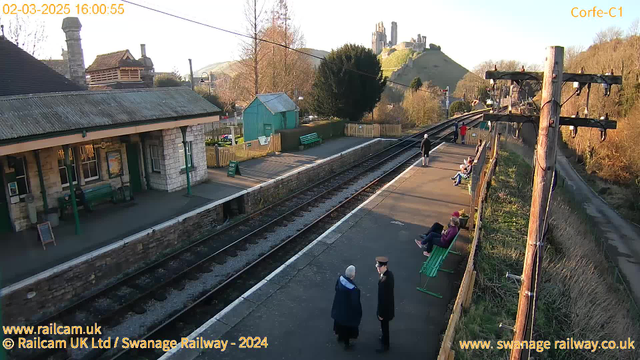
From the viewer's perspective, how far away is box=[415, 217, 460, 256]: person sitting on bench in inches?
330

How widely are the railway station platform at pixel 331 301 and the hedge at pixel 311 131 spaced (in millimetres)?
11509

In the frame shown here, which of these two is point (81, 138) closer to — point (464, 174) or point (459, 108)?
point (464, 174)

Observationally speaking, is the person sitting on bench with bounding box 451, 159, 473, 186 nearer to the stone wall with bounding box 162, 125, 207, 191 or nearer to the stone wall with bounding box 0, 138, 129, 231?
the stone wall with bounding box 162, 125, 207, 191

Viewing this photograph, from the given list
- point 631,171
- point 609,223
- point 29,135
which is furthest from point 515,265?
point 631,171

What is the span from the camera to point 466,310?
6570 millimetres

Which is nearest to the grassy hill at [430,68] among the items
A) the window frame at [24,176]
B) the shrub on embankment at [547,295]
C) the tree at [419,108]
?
the tree at [419,108]

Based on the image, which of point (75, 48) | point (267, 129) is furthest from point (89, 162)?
point (267, 129)

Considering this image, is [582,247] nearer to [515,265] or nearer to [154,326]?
[515,265]

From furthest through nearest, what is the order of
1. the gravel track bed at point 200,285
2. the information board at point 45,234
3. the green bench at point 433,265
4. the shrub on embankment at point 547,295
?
the information board at point 45,234 < the gravel track bed at point 200,285 < the green bench at point 433,265 < the shrub on embankment at point 547,295

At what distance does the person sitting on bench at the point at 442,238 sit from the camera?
8.38 m

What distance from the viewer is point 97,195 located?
12.4m

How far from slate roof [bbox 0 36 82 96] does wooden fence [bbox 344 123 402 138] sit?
1822 cm

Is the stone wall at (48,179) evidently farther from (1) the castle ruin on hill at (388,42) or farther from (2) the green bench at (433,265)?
(1) the castle ruin on hill at (388,42)

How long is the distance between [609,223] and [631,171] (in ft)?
14.3
